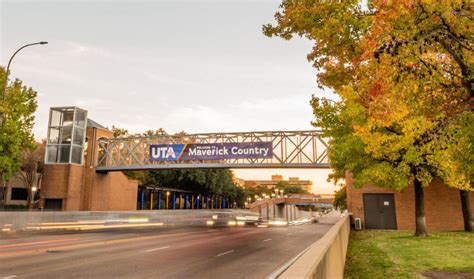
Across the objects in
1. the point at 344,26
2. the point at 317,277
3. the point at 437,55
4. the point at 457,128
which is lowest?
the point at 317,277

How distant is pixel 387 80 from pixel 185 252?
1046cm

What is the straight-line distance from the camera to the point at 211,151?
44.4 m

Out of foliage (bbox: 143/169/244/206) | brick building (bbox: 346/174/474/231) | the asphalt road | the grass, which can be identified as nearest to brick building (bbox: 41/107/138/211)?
foliage (bbox: 143/169/244/206)

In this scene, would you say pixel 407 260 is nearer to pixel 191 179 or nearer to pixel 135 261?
pixel 135 261

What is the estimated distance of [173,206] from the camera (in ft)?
242

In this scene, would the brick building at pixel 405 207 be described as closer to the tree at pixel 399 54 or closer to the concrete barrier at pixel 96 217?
the concrete barrier at pixel 96 217

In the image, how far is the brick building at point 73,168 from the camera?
1563 inches

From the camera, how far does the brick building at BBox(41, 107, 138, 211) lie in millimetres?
39688

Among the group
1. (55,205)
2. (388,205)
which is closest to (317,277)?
(388,205)

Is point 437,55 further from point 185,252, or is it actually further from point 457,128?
point 185,252

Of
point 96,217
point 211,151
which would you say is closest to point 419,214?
point 96,217

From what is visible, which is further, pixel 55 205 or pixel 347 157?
pixel 55 205

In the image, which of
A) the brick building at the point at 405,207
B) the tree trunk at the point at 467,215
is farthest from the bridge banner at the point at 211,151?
the tree trunk at the point at 467,215

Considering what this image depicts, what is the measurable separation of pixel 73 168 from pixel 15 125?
10220 millimetres
